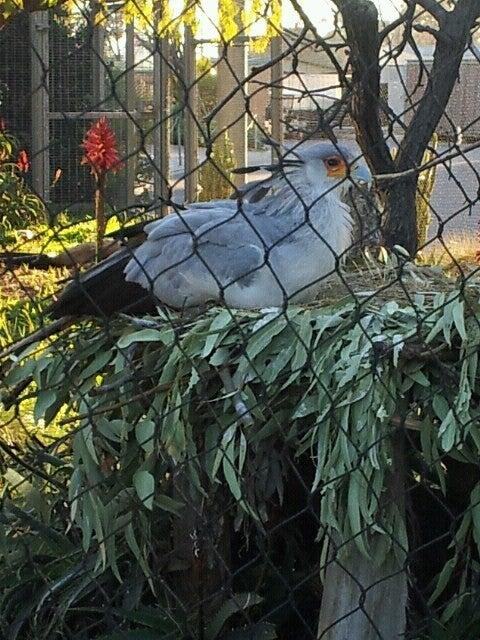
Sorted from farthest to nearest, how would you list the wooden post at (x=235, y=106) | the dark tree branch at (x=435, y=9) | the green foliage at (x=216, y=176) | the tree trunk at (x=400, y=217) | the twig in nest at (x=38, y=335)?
the green foliage at (x=216, y=176) < the wooden post at (x=235, y=106) < the tree trunk at (x=400, y=217) < the dark tree branch at (x=435, y=9) < the twig in nest at (x=38, y=335)

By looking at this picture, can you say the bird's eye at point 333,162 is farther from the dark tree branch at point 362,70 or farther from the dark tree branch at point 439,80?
the dark tree branch at point 439,80

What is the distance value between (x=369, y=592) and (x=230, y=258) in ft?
2.05

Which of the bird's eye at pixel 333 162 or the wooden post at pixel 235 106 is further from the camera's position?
the wooden post at pixel 235 106

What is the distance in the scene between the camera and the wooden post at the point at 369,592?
1.51 m

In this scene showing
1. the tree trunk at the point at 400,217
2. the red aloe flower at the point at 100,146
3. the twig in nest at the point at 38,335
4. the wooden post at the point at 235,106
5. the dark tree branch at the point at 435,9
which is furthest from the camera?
the wooden post at the point at 235,106

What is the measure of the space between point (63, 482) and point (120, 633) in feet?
1.27

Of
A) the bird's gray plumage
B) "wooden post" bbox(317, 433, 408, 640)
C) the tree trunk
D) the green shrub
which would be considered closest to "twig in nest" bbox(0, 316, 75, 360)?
the bird's gray plumage

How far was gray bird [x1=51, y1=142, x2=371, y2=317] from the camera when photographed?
1.74 m

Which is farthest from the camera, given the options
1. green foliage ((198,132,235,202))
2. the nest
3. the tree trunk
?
green foliage ((198,132,235,202))

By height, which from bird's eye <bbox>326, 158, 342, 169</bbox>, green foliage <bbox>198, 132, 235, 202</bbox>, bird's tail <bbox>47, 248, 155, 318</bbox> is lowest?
green foliage <bbox>198, 132, 235, 202</bbox>

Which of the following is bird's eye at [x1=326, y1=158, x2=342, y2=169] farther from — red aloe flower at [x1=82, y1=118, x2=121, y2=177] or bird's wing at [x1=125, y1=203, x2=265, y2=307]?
red aloe flower at [x1=82, y1=118, x2=121, y2=177]

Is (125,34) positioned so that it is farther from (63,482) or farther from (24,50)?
(63,482)

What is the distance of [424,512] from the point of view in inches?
72.2

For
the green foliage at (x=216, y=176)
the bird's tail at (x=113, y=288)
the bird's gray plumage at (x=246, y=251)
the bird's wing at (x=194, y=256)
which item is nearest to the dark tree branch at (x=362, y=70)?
the bird's gray plumage at (x=246, y=251)
